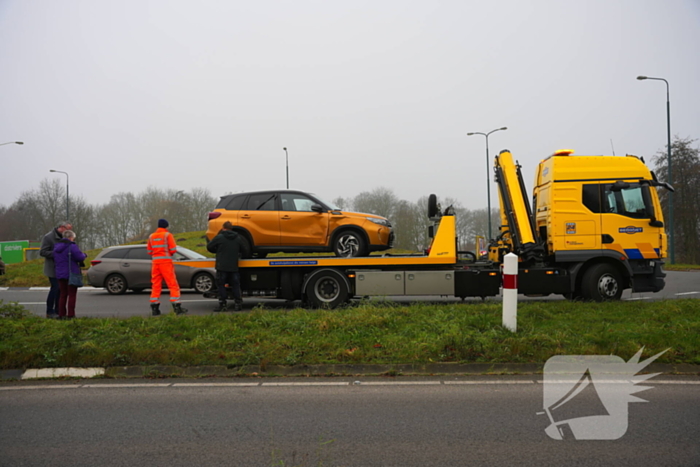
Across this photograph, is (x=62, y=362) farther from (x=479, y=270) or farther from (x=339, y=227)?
(x=479, y=270)

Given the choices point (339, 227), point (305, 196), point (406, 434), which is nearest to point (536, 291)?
point (339, 227)

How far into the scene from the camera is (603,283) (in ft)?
33.1

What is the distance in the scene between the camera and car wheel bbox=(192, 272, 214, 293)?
14.3 m

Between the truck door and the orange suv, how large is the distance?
433 centimetres

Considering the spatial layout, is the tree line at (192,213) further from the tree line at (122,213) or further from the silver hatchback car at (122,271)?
the silver hatchback car at (122,271)

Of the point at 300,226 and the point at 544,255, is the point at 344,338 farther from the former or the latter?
the point at 544,255

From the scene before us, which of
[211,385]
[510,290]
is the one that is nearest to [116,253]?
[211,385]

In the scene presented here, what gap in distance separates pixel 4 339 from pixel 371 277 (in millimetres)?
6155

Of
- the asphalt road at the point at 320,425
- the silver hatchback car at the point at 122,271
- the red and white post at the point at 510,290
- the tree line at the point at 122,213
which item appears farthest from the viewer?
the tree line at the point at 122,213

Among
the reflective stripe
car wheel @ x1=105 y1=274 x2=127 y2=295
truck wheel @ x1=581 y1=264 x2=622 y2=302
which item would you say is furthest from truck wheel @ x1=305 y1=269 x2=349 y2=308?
car wheel @ x1=105 y1=274 x2=127 y2=295

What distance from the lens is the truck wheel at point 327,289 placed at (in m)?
10.4

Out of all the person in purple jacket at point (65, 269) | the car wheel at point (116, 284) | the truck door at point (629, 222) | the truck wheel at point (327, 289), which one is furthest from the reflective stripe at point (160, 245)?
the truck door at point (629, 222)

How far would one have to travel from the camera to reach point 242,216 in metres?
10.6

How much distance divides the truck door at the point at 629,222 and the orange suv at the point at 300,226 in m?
4.33
